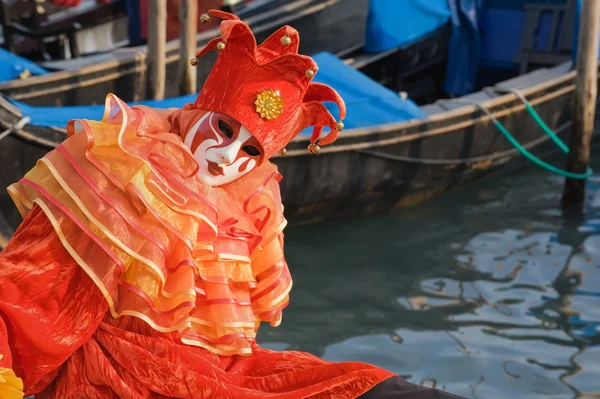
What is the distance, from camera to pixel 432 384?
3.83m

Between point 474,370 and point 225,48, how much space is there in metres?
2.31

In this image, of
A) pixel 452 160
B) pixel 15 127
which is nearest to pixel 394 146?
pixel 452 160

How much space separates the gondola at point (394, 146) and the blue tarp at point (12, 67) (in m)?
1.36

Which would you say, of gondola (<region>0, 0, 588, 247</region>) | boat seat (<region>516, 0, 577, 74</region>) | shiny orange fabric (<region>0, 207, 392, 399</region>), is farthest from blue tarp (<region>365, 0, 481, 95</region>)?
shiny orange fabric (<region>0, 207, 392, 399</region>)

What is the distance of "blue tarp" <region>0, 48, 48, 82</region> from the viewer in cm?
597

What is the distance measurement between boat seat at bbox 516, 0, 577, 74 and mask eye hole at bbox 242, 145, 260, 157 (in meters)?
5.58

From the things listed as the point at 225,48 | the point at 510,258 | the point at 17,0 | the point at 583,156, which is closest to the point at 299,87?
the point at 225,48

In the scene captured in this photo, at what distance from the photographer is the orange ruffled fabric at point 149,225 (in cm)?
194

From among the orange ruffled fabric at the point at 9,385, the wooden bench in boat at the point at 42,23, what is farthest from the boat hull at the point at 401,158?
the wooden bench in boat at the point at 42,23

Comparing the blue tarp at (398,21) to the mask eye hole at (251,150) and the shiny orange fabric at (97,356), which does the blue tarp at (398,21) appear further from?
the shiny orange fabric at (97,356)

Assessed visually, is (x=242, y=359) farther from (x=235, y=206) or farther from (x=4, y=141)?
(x=4, y=141)

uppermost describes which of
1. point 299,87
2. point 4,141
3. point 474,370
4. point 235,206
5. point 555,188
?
point 299,87

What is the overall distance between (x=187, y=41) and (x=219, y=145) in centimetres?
389

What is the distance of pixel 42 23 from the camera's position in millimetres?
8609
